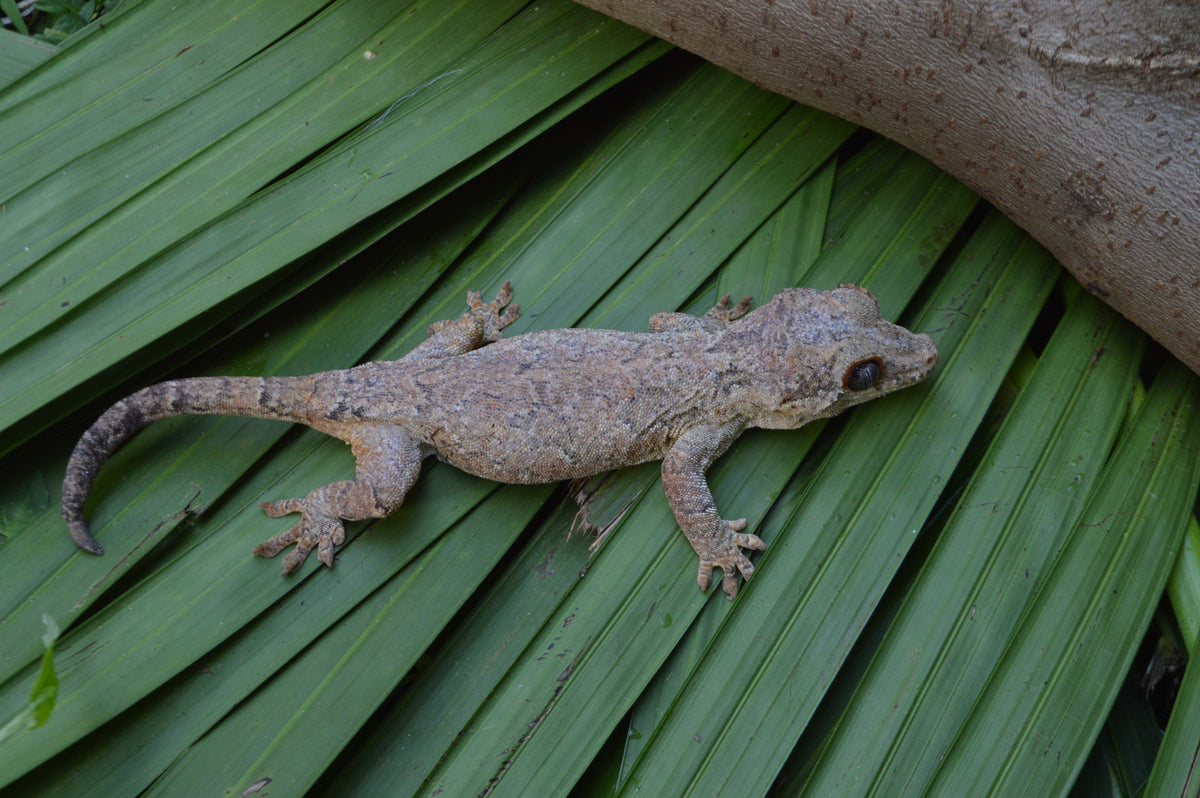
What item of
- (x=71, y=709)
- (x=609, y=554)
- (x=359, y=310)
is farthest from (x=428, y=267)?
(x=71, y=709)

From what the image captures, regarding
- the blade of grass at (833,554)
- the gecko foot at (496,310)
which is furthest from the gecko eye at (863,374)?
the gecko foot at (496,310)

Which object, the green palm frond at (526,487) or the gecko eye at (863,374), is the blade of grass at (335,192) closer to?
the green palm frond at (526,487)

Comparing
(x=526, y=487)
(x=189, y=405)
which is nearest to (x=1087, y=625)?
(x=526, y=487)

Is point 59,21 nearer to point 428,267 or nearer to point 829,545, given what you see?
point 428,267

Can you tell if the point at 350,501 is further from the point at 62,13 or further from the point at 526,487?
the point at 62,13

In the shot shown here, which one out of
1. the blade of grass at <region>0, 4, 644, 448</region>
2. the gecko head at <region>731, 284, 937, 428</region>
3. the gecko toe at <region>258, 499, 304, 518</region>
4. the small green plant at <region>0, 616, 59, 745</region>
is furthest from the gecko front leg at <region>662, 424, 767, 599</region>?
the small green plant at <region>0, 616, 59, 745</region>
